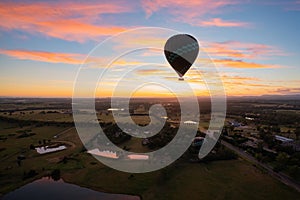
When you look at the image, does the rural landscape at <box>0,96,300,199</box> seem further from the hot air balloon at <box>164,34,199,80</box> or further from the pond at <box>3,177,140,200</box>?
the hot air balloon at <box>164,34,199,80</box>

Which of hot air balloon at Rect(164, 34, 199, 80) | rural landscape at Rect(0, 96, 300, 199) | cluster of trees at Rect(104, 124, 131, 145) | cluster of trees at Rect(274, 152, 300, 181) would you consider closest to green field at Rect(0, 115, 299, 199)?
rural landscape at Rect(0, 96, 300, 199)

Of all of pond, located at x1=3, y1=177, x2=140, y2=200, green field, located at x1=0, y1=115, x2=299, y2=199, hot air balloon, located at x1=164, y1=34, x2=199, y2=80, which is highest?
hot air balloon, located at x1=164, y1=34, x2=199, y2=80

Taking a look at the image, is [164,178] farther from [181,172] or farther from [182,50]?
[182,50]

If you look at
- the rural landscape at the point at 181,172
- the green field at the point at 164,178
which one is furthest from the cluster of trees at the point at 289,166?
the green field at the point at 164,178

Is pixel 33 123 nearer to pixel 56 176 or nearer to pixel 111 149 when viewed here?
pixel 111 149

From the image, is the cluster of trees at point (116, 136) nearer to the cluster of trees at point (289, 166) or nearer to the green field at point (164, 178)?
the green field at point (164, 178)

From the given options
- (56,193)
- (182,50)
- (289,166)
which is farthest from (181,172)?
(182,50)

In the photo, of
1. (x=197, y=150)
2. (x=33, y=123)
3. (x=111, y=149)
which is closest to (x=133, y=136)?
(x=111, y=149)
